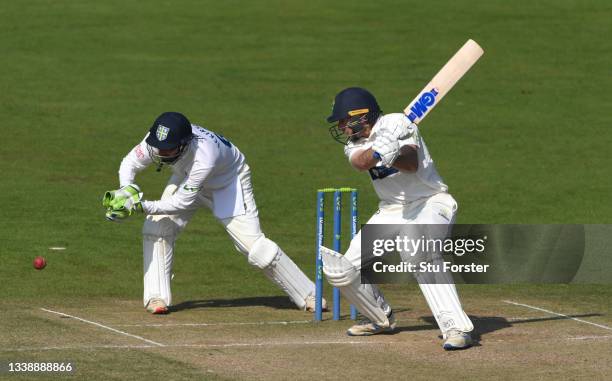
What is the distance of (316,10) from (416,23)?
2652 millimetres

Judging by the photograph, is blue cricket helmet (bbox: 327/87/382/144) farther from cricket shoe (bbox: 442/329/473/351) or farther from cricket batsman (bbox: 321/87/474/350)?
cricket shoe (bbox: 442/329/473/351)

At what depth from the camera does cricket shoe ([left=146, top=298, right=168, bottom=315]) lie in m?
11.8

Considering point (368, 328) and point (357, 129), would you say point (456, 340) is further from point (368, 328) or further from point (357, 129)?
point (357, 129)

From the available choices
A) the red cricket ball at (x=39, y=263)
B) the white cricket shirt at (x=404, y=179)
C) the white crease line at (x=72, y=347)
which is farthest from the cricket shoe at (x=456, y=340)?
the red cricket ball at (x=39, y=263)

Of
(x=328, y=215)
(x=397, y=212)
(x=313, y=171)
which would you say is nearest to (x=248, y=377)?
(x=397, y=212)

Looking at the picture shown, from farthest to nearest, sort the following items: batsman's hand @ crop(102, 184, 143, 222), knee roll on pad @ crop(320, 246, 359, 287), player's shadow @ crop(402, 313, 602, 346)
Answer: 1. batsman's hand @ crop(102, 184, 143, 222)
2. player's shadow @ crop(402, 313, 602, 346)
3. knee roll on pad @ crop(320, 246, 359, 287)

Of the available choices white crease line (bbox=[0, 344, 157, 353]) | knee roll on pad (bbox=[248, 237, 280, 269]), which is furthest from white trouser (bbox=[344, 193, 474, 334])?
white crease line (bbox=[0, 344, 157, 353])

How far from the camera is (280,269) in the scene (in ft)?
39.1

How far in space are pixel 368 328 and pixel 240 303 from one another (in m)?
2.28

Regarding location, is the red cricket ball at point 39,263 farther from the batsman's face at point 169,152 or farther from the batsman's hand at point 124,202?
the batsman's face at point 169,152

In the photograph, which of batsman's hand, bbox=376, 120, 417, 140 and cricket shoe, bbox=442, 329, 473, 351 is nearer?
batsman's hand, bbox=376, 120, 417, 140

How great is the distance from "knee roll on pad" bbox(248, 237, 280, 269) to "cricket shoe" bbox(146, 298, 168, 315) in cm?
88

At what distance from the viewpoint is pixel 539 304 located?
12312mm

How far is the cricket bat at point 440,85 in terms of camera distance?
1091 cm
